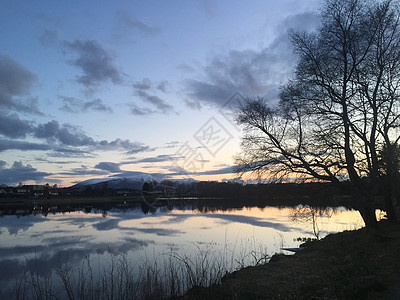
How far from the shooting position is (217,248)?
1636cm

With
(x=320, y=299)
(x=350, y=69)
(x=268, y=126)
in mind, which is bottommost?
(x=320, y=299)

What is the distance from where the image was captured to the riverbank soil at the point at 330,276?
6.34m

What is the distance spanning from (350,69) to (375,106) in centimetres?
222

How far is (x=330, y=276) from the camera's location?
26.1 ft

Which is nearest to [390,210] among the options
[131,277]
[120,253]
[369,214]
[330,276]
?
[369,214]

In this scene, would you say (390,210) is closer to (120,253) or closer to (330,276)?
(330,276)

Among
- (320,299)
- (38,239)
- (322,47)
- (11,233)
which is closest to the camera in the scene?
(320,299)

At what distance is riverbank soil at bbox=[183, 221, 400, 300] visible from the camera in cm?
634

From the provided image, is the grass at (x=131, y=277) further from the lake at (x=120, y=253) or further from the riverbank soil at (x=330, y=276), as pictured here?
the riverbank soil at (x=330, y=276)

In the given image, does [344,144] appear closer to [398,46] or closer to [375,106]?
[375,106]

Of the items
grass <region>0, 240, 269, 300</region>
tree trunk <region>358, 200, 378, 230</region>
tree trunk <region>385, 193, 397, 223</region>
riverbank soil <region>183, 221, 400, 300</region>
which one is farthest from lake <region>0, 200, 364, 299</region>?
tree trunk <region>385, 193, 397, 223</region>

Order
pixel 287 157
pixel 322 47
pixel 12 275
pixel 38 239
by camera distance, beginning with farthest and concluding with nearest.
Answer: pixel 38 239
pixel 287 157
pixel 322 47
pixel 12 275

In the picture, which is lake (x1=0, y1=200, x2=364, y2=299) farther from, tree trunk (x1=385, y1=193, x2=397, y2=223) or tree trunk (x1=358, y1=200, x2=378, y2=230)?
tree trunk (x1=385, y1=193, x2=397, y2=223)

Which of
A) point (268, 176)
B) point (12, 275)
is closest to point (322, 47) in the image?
point (268, 176)
